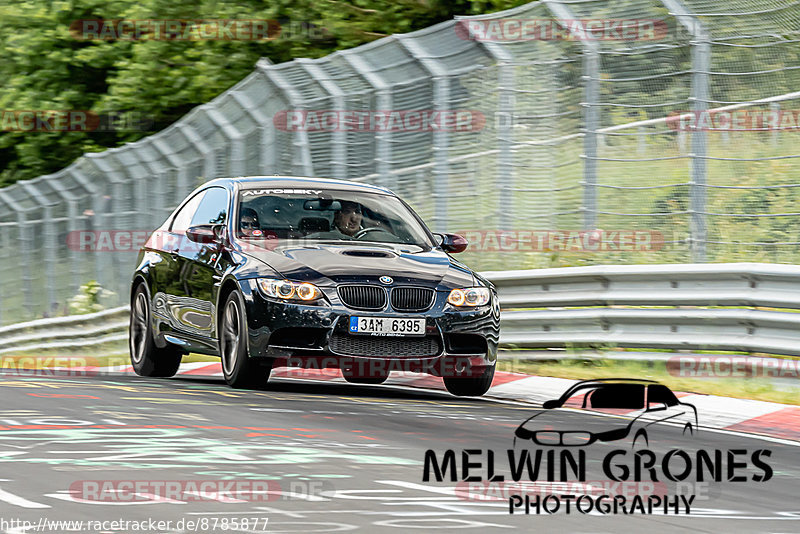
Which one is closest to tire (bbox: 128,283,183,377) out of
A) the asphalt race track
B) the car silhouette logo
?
the asphalt race track

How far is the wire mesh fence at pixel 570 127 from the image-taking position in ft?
42.1

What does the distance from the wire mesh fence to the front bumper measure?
3.08 m

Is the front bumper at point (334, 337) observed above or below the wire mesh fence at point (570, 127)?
below

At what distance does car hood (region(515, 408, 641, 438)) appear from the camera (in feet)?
31.2

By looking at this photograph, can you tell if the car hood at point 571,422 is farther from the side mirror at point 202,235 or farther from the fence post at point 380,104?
the fence post at point 380,104

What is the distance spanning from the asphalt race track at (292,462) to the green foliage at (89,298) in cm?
1202

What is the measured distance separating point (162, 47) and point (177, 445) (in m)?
23.5

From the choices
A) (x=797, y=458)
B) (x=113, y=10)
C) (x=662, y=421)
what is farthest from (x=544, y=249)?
(x=113, y=10)

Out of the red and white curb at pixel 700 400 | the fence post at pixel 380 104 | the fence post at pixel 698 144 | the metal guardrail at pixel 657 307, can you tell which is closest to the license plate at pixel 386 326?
the red and white curb at pixel 700 400

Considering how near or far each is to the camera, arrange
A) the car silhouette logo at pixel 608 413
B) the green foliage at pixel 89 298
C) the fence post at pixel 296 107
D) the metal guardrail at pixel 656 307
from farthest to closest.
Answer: the green foliage at pixel 89 298 → the fence post at pixel 296 107 → the metal guardrail at pixel 656 307 → the car silhouette logo at pixel 608 413

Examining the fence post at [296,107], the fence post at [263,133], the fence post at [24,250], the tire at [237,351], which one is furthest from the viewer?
the fence post at [24,250]

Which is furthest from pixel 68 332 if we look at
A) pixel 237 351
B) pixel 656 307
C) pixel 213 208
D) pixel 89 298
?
pixel 237 351

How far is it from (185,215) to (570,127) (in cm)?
365

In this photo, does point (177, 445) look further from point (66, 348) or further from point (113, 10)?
point (113, 10)
